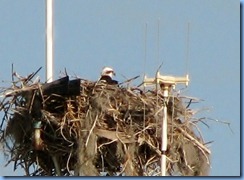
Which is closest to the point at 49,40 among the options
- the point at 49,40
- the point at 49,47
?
the point at 49,40

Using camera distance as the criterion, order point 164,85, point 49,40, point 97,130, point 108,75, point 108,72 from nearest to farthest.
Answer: point 164,85
point 97,130
point 108,75
point 108,72
point 49,40

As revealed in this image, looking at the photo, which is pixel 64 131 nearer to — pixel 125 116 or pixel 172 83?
pixel 125 116

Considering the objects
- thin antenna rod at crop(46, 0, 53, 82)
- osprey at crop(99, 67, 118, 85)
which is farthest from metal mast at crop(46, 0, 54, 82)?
osprey at crop(99, 67, 118, 85)

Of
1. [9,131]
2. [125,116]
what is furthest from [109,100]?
[9,131]

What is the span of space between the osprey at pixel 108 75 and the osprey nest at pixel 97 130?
0.32 m

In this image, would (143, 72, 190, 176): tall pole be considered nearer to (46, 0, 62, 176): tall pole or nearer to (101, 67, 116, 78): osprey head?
(46, 0, 62, 176): tall pole

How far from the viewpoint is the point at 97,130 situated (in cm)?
1498

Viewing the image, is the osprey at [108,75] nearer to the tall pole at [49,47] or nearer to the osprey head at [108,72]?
the osprey head at [108,72]

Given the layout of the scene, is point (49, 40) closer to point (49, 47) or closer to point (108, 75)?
point (49, 47)

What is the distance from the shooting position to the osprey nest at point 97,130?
1495 centimetres

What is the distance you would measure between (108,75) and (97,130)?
1379 mm

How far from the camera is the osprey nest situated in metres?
15.0

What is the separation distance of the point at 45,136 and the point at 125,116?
101 centimetres

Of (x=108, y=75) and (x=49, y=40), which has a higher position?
(x=49, y=40)
